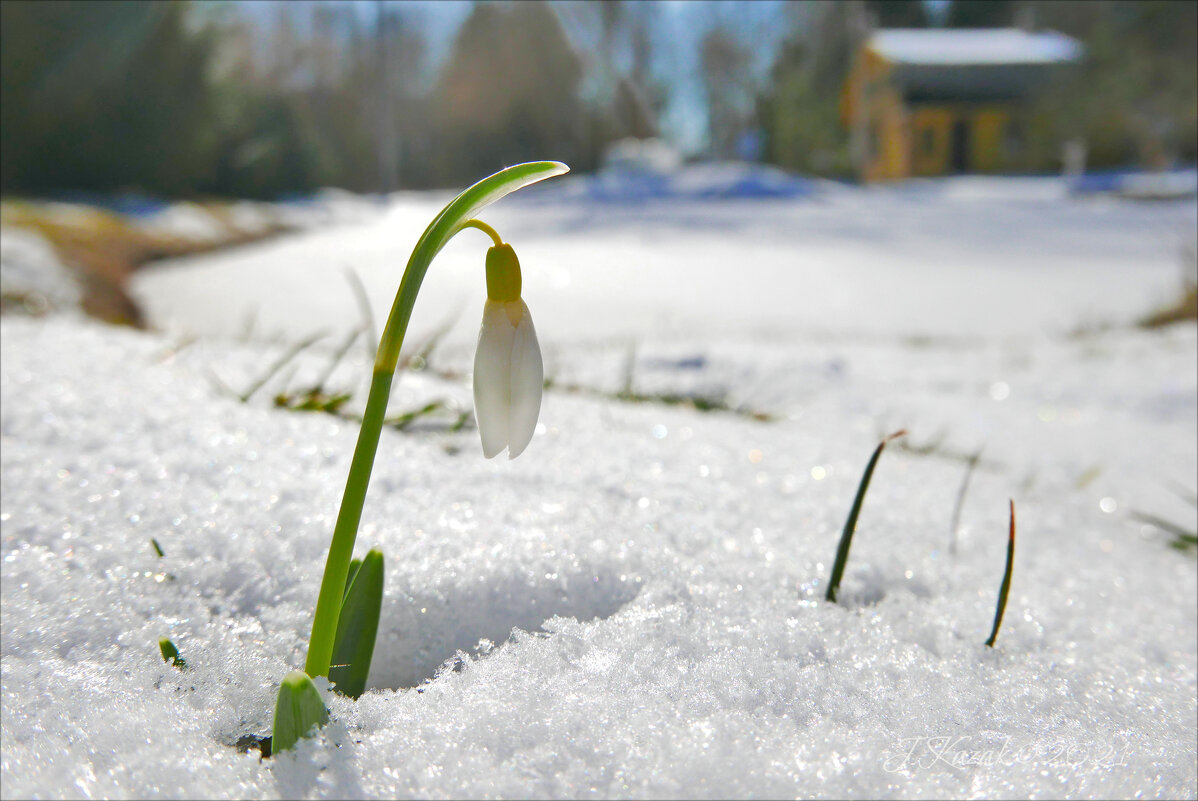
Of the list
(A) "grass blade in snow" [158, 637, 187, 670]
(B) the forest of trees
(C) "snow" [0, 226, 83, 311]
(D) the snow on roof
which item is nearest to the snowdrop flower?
(A) "grass blade in snow" [158, 637, 187, 670]

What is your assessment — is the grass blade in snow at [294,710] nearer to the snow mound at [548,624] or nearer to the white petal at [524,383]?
the snow mound at [548,624]

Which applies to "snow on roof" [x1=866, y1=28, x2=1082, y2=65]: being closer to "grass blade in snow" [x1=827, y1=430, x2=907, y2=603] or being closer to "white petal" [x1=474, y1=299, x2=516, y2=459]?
"grass blade in snow" [x1=827, y1=430, x2=907, y2=603]

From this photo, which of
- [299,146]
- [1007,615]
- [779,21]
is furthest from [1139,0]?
[1007,615]

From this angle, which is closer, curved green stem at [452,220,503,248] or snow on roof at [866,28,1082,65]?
curved green stem at [452,220,503,248]

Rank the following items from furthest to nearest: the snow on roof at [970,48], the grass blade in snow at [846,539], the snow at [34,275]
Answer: the snow on roof at [970,48] → the snow at [34,275] → the grass blade in snow at [846,539]

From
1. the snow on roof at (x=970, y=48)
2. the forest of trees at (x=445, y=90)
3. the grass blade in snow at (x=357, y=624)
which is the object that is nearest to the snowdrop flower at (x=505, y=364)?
the grass blade in snow at (x=357, y=624)

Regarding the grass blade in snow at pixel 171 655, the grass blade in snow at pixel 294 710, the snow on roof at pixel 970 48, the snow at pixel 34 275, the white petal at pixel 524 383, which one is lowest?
the snow at pixel 34 275

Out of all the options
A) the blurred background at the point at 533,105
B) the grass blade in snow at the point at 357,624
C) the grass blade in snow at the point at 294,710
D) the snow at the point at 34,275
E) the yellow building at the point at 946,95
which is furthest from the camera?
the yellow building at the point at 946,95

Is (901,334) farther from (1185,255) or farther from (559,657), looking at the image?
(559,657)
